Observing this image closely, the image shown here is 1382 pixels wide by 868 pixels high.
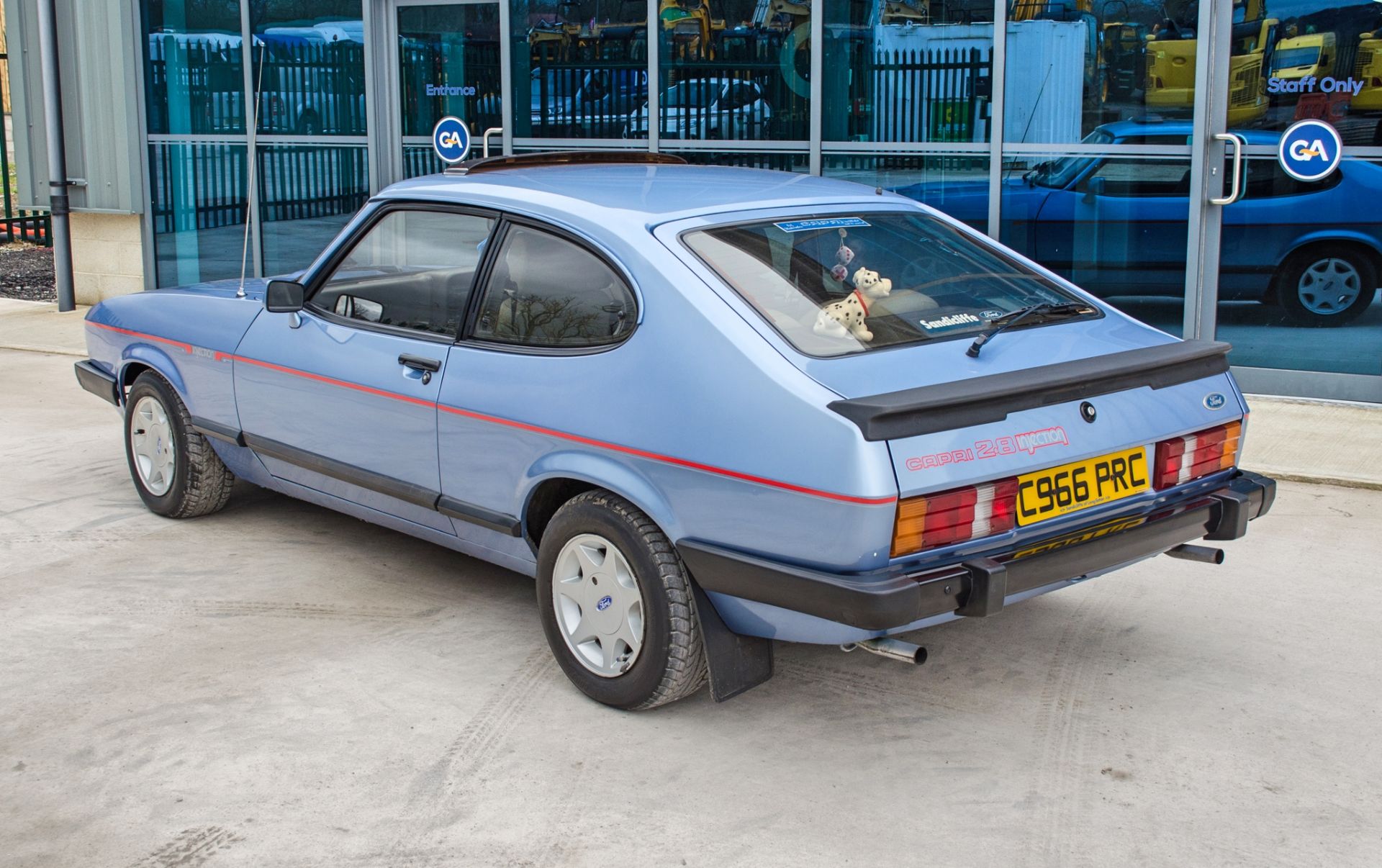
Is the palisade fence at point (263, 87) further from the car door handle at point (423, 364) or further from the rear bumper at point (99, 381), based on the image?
the car door handle at point (423, 364)

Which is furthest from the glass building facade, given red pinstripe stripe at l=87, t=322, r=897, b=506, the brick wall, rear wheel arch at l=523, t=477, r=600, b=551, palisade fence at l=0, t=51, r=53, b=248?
palisade fence at l=0, t=51, r=53, b=248

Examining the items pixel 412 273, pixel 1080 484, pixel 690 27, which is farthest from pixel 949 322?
pixel 690 27

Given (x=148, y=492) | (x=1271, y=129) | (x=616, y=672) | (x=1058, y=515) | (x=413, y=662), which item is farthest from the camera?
(x=1271, y=129)

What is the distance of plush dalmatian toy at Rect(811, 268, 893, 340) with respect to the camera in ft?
12.8

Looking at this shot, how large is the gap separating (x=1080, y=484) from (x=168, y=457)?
3857mm

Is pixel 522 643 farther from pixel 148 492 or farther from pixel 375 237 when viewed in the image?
pixel 148 492

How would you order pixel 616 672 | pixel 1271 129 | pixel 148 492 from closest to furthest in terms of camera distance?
pixel 616 672 → pixel 148 492 → pixel 1271 129

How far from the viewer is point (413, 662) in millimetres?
4453

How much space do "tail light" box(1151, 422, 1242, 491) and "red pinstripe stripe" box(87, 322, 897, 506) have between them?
3.35 ft

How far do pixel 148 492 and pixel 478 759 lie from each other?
2.92 m

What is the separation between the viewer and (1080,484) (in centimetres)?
375

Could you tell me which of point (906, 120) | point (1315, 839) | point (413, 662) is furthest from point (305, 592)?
point (906, 120)

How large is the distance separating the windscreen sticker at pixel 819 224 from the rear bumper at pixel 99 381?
3363mm

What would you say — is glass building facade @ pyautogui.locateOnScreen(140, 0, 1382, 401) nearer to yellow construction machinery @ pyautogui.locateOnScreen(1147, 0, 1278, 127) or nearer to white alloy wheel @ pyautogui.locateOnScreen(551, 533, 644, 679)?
yellow construction machinery @ pyautogui.locateOnScreen(1147, 0, 1278, 127)
